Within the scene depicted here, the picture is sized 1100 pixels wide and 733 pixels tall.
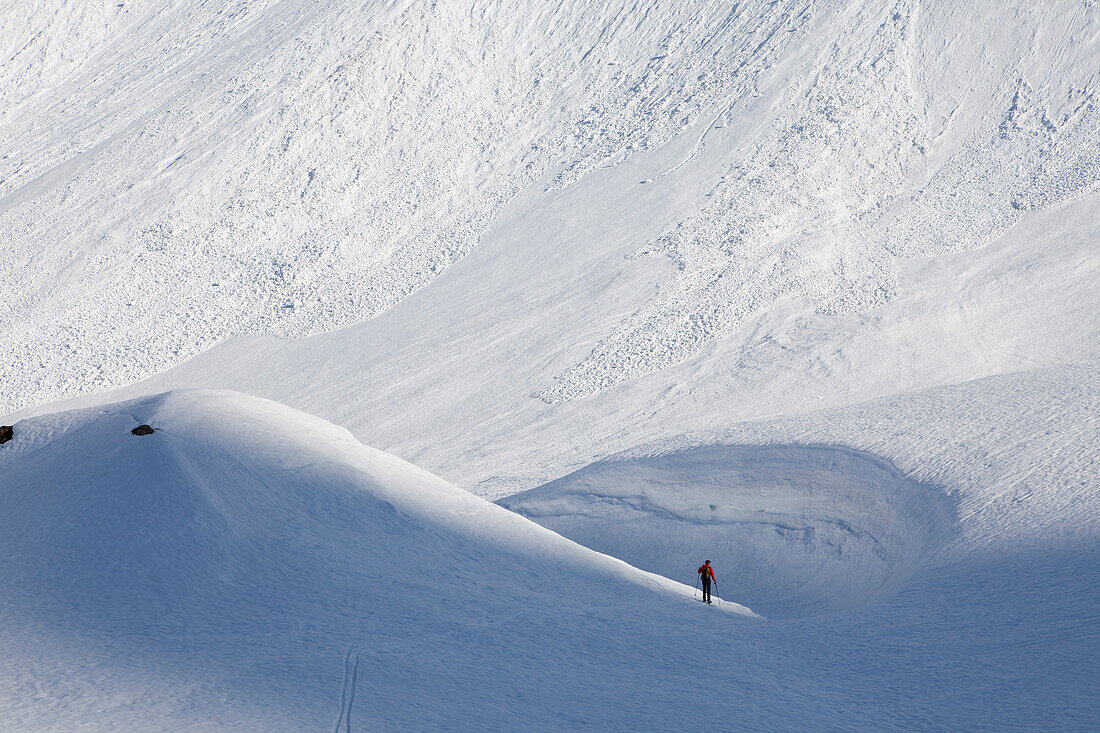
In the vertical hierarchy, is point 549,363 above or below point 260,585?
above

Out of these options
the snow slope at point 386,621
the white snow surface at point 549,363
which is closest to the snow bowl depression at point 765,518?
the white snow surface at point 549,363

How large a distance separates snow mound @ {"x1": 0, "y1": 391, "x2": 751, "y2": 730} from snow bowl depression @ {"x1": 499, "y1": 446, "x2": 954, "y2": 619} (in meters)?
2.65

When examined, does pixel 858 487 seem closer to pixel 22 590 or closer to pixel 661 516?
pixel 661 516

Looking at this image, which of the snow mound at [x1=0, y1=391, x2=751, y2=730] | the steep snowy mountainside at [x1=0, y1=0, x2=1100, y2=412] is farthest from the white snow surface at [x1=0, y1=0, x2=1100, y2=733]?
the steep snowy mountainside at [x1=0, y1=0, x2=1100, y2=412]

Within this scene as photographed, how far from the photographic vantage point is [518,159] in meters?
48.0

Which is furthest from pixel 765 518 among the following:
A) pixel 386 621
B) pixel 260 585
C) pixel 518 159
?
pixel 518 159

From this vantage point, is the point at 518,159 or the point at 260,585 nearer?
the point at 260,585

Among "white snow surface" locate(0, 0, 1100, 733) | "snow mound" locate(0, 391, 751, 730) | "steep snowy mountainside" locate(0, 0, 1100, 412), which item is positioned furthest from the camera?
"steep snowy mountainside" locate(0, 0, 1100, 412)

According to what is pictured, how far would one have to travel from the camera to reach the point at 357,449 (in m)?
17.3

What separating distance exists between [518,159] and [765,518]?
30966mm

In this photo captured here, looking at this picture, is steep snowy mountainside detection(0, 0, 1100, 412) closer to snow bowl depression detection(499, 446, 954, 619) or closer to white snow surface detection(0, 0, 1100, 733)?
white snow surface detection(0, 0, 1100, 733)

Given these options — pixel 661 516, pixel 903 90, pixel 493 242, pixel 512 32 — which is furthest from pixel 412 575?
pixel 512 32

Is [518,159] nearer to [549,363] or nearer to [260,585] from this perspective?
[549,363]

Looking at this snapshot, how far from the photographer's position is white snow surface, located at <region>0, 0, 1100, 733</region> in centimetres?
1139
